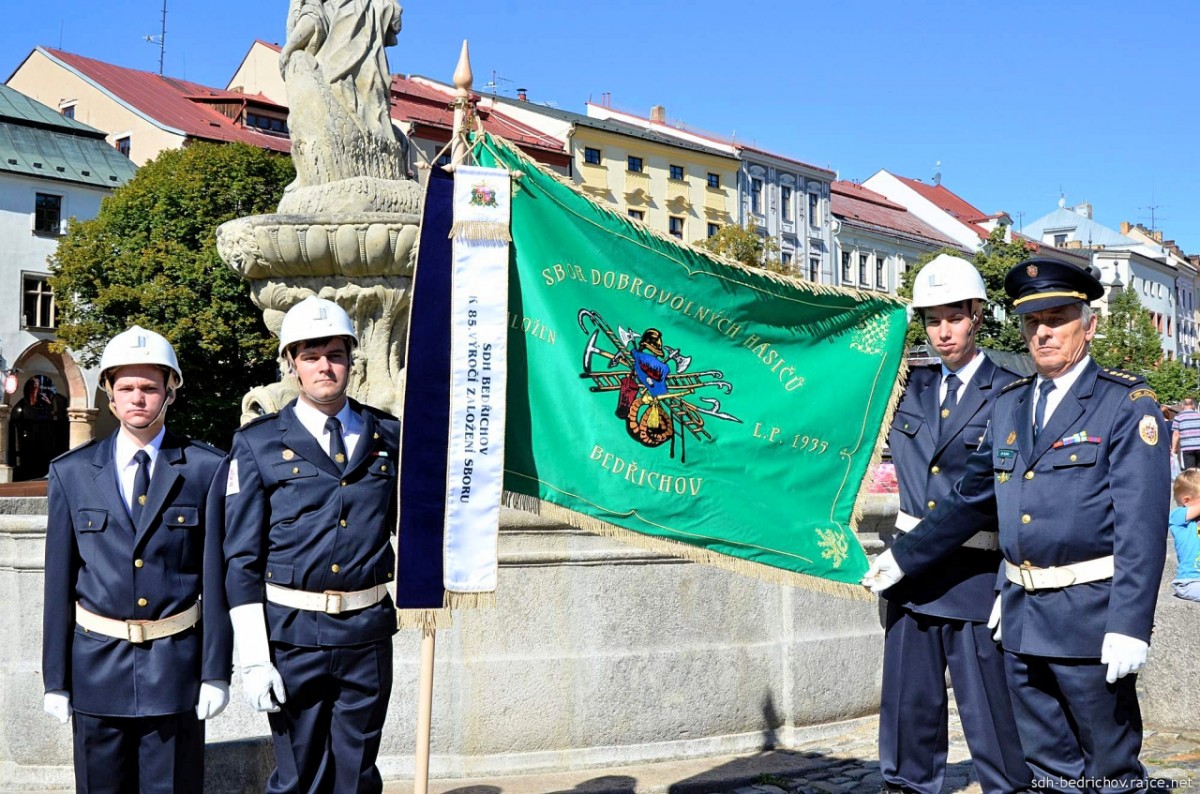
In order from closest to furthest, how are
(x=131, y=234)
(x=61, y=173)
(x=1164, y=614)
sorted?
(x=1164, y=614) → (x=131, y=234) → (x=61, y=173)

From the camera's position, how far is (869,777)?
659cm

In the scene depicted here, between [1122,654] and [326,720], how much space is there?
8.51 feet

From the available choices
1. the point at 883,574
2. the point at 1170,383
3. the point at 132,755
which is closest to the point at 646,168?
the point at 1170,383

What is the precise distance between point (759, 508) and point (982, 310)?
1215 millimetres

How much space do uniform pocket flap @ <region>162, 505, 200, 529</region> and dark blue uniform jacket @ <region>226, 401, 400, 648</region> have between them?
0.42 ft

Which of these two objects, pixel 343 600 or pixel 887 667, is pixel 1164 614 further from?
pixel 343 600

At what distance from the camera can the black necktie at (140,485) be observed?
457 cm

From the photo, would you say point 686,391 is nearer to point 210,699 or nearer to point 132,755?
point 210,699

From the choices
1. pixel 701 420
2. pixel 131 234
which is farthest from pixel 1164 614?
pixel 131 234

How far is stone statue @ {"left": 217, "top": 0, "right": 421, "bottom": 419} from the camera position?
9438 mm

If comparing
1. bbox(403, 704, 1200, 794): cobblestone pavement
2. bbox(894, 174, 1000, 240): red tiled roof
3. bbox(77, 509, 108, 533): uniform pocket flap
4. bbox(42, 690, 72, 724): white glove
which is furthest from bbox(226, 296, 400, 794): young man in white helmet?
bbox(894, 174, 1000, 240): red tiled roof

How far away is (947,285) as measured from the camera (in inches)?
208

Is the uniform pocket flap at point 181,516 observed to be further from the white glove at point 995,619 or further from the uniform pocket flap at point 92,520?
the white glove at point 995,619

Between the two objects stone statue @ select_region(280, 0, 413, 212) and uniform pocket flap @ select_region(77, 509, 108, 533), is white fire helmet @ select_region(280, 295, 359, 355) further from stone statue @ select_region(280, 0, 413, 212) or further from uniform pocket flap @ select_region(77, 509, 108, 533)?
stone statue @ select_region(280, 0, 413, 212)
